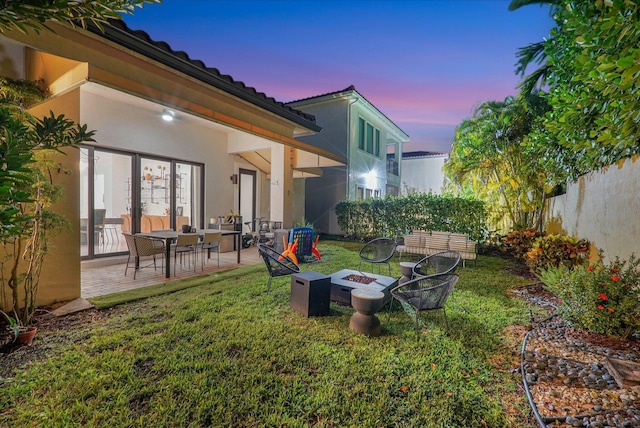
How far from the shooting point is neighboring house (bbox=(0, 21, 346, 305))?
12.2 feet

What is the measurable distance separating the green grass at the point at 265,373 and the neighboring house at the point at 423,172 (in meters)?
21.2

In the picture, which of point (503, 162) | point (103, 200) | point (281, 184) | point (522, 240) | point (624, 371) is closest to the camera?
point (624, 371)

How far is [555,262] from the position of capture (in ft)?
20.2

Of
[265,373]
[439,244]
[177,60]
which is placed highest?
[177,60]

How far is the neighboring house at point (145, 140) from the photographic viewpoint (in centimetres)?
373

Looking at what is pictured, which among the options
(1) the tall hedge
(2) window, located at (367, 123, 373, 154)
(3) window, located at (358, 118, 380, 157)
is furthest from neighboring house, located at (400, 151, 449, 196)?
(1) the tall hedge

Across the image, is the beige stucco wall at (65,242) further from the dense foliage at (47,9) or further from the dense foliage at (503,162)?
the dense foliage at (503,162)

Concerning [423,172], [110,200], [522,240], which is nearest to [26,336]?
[110,200]

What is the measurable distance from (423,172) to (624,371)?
23987 mm

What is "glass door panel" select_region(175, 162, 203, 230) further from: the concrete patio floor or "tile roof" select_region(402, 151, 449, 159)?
"tile roof" select_region(402, 151, 449, 159)

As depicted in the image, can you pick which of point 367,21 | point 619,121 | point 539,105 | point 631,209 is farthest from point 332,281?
point 367,21

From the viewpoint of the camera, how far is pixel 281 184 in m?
9.42

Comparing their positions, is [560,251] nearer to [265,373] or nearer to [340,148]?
[265,373]

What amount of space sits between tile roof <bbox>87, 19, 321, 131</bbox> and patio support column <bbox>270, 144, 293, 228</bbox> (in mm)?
2478
